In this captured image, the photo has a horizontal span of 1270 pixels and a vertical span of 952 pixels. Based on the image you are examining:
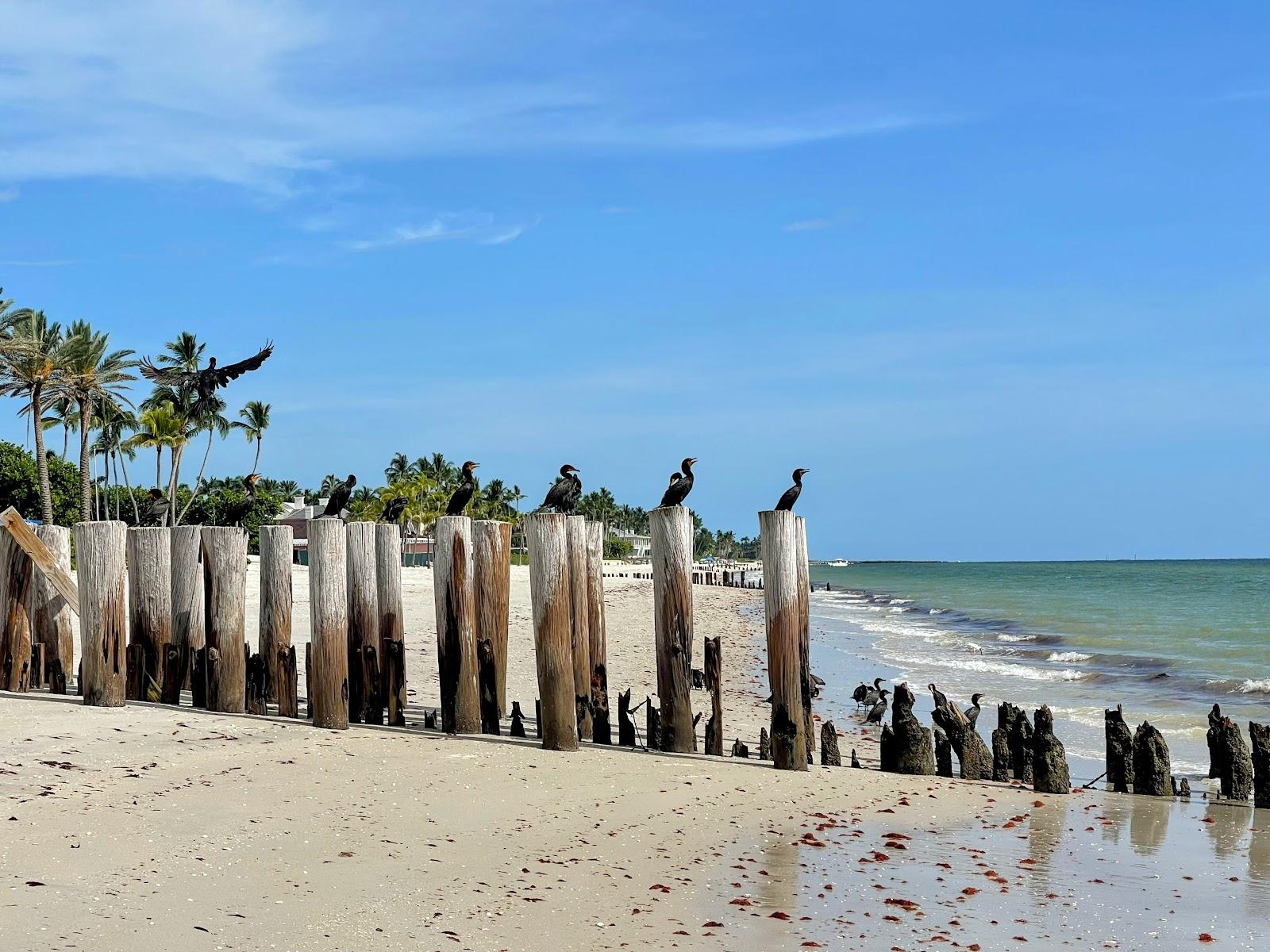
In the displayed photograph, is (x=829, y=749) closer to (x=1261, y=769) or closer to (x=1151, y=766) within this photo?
(x=1151, y=766)

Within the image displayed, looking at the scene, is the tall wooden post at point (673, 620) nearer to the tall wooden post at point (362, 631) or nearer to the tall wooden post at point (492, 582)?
the tall wooden post at point (492, 582)

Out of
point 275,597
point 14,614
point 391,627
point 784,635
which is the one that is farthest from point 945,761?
point 14,614

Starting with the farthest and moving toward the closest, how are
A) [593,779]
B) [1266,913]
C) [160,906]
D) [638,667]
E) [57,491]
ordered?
[57,491]
[638,667]
[593,779]
[1266,913]
[160,906]

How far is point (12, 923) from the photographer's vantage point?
256 inches

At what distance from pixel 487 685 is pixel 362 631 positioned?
1.49 metres

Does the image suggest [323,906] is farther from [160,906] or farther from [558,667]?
[558,667]

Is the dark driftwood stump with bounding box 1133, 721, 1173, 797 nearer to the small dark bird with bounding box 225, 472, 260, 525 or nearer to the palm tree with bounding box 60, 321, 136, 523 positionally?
the small dark bird with bounding box 225, 472, 260, 525

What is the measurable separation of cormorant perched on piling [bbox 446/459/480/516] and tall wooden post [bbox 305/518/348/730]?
1305mm

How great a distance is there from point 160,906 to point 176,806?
228cm

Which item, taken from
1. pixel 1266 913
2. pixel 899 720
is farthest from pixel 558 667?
pixel 1266 913

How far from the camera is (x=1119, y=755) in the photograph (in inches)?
500

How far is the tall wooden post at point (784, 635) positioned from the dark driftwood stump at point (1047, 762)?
246cm

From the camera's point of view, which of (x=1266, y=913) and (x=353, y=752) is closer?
(x=1266, y=913)

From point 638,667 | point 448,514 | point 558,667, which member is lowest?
point 638,667
